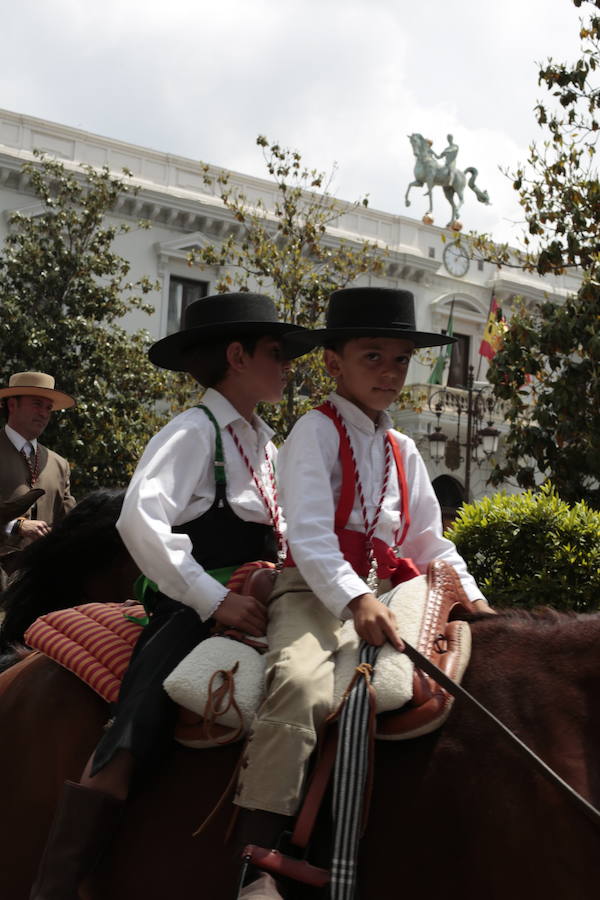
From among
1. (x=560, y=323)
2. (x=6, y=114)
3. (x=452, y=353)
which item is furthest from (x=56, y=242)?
(x=452, y=353)

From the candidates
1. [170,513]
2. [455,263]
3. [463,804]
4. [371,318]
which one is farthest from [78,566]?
[455,263]

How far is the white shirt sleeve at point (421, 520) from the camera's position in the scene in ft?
10.4

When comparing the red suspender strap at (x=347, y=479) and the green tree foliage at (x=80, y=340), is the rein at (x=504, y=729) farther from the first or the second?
the green tree foliage at (x=80, y=340)

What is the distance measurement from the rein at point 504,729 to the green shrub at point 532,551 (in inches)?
149

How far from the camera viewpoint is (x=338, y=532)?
2846mm

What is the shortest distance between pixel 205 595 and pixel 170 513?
12.6 inches

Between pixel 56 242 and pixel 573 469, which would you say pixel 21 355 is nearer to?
pixel 56 242

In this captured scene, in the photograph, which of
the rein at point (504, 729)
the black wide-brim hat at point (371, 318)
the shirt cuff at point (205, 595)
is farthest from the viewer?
the black wide-brim hat at point (371, 318)

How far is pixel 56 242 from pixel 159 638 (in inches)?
672

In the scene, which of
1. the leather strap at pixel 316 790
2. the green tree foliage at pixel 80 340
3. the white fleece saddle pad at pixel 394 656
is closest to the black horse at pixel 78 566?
the white fleece saddle pad at pixel 394 656

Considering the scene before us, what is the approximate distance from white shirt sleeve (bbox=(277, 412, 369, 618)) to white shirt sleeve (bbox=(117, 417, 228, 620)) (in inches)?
10.9

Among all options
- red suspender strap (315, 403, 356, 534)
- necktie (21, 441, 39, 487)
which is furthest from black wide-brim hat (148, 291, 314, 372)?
necktie (21, 441, 39, 487)

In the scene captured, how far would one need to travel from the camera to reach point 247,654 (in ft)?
8.64

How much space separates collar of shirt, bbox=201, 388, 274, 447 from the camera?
314 cm
